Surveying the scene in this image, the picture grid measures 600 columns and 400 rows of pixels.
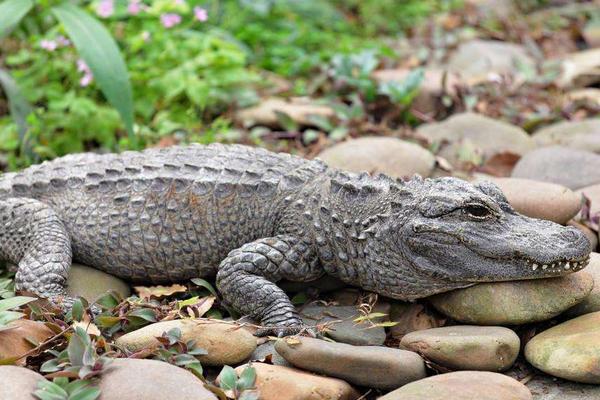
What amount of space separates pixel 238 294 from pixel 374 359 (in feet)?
3.12

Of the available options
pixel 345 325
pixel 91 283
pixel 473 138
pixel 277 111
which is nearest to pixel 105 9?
pixel 277 111

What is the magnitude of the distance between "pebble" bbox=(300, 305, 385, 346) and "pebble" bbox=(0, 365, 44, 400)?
53.1 inches

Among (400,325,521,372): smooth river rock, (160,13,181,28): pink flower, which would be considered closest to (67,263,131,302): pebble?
(400,325,521,372): smooth river rock

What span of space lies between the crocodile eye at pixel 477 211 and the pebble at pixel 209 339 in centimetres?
117

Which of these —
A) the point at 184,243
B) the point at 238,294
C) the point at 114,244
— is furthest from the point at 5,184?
the point at 238,294

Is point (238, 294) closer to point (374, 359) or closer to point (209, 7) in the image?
point (374, 359)

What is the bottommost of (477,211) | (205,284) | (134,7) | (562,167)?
(205,284)

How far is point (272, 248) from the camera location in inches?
163

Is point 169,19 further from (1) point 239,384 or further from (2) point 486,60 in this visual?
(1) point 239,384

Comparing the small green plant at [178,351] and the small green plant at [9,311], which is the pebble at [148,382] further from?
the small green plant at [9,311]

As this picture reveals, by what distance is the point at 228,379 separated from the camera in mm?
3332

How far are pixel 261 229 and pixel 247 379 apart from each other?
1.16 m

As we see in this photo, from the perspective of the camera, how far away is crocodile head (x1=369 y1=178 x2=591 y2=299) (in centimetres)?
374

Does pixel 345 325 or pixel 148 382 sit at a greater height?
pixel 148 382
